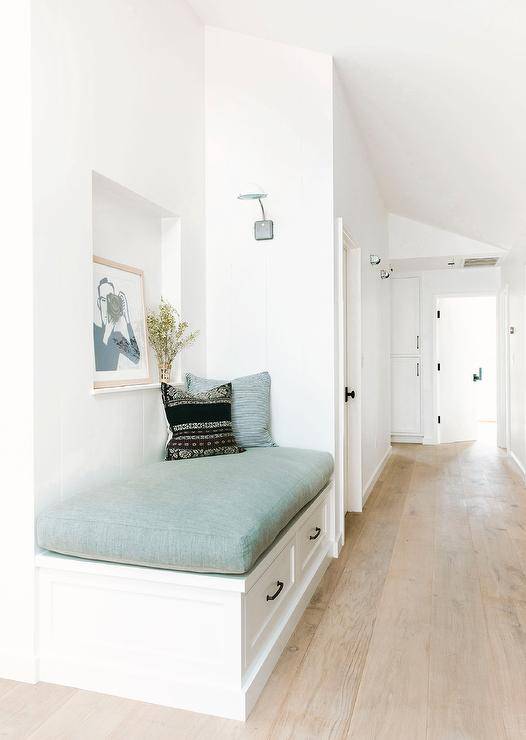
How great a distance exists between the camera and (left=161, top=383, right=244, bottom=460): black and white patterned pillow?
111 inches

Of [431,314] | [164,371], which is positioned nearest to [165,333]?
[164,371]

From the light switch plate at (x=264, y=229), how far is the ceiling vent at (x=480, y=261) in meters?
3.79

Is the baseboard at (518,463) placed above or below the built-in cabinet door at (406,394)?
below

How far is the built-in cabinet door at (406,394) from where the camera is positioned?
23.9ft

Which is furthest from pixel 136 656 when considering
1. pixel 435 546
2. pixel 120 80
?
pixel 120 80

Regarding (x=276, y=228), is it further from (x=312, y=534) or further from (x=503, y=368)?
(x=503, y=368)

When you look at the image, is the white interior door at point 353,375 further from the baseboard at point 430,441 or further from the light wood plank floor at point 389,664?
the baseboard at point 430,441

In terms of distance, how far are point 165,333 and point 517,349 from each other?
12.8 ft

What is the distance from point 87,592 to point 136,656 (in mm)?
267

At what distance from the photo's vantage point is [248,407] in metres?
3.14

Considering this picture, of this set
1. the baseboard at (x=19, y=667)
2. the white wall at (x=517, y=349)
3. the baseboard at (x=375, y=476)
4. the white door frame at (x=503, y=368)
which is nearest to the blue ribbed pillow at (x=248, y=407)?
the baseboard at (x=19, y=667)

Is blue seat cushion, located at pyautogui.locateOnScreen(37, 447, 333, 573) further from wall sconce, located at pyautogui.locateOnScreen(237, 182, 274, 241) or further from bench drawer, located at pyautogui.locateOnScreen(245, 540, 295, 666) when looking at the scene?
wall sconce, located at pyautogui.locateOnScreen(237, 182, 274, 241)

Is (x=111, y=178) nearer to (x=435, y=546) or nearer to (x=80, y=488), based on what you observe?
(x=80, y=488)

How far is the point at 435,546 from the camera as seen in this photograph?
3.38 meters
